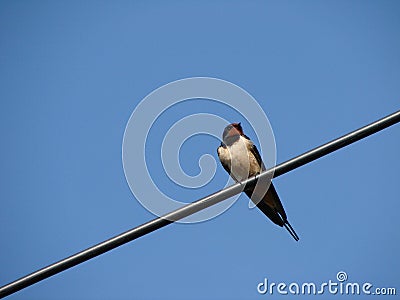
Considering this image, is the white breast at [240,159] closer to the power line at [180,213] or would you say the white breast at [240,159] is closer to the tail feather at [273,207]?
the tail feather at [273,207]

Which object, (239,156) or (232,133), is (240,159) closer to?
(239,156)

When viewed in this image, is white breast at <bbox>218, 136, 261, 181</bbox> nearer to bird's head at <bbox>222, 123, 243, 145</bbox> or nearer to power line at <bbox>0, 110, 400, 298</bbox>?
bird's head at <bbox>222, 123, 243, 145</bbox>

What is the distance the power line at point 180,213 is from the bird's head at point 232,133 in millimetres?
3642

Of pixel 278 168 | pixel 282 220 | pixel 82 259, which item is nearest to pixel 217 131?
pixel 282 220

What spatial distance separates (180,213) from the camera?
157 inches

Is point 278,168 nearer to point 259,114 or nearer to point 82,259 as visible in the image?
point 82,259

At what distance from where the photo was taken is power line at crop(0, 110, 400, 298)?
3.69 metres

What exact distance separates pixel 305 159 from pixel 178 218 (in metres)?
0.93

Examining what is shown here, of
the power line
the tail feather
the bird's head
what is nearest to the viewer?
the power line

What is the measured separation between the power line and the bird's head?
12.0 feet

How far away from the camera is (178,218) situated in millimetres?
3971

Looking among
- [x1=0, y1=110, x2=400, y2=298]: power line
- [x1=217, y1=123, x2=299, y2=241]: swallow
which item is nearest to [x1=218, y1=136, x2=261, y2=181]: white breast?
[x1=217, y1=123, x2=299, y2=241]: swallow

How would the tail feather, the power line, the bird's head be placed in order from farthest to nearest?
the bird's head
the tail feather
the power line

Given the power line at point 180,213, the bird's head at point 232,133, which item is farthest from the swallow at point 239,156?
the power line at point 180,213
